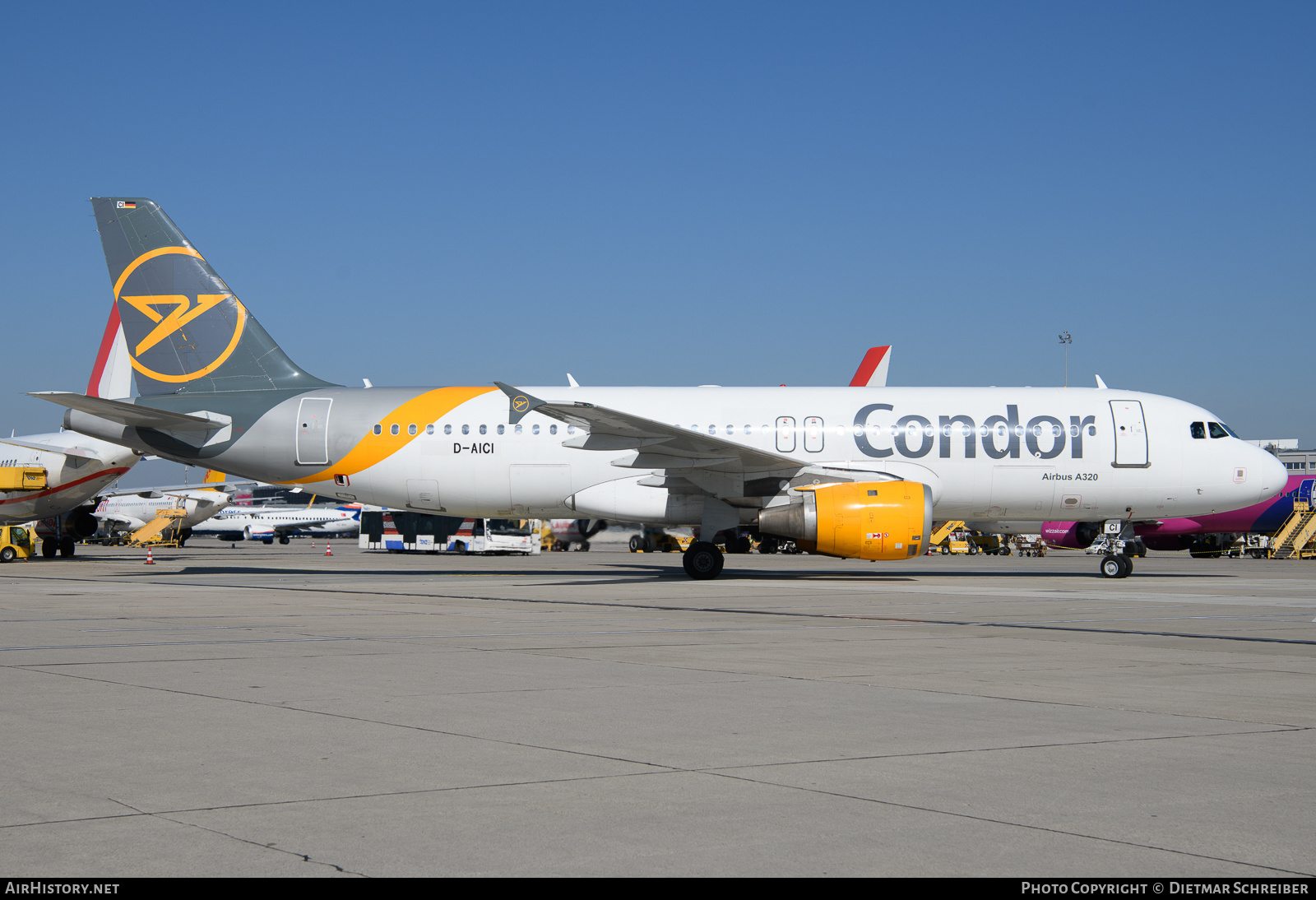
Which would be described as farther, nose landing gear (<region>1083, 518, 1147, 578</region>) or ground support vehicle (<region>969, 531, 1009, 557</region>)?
ground support vehicle (<region>969, 531, 1009, 557</region>)

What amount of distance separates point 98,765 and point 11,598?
14.3 meters

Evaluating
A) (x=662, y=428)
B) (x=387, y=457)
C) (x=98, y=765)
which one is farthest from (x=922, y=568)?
(x=98, y=765)

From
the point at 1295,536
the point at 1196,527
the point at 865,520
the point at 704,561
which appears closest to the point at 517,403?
the point at 704,561

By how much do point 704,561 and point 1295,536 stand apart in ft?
119

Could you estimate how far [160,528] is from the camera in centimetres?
6269

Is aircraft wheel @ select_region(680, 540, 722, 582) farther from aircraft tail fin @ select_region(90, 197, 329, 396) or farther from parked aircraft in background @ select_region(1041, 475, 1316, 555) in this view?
parked aircraft in background @ select_region(1041, 475, 1316, 555)

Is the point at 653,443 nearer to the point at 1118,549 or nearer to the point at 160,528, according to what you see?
the point at 1118,549

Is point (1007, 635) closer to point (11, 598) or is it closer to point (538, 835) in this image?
point (538, 835)


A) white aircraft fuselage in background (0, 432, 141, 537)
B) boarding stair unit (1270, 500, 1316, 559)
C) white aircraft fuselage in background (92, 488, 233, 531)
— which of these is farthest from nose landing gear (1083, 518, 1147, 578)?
white aircraft fuselage in background (92, 488, 233, 531)

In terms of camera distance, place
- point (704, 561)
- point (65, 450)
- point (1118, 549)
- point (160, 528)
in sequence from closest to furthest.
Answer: point (704, 561) → point (1118, 549) → point (65, 450) → point (160, 528)

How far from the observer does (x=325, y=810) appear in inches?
173

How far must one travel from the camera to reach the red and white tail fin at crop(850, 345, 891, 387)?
130 ft

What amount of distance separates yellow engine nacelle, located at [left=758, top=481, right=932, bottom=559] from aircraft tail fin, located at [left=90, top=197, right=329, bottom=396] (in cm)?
1114
